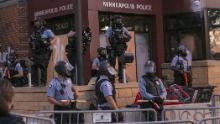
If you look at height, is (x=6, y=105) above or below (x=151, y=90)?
above

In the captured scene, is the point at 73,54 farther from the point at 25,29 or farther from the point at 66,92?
the point at 25,29

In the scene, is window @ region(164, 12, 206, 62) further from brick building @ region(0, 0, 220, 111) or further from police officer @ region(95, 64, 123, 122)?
police officer @ region(95, 64, 123, 122)

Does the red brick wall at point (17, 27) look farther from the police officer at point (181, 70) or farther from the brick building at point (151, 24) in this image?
the police officer at point (181, 70)

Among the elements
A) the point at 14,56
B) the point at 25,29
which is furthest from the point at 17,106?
the point at 25,29

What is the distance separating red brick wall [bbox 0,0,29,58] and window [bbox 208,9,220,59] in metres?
6.69

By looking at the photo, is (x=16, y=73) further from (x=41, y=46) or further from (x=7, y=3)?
(x=7, y=3)

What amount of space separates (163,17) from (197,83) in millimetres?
2956

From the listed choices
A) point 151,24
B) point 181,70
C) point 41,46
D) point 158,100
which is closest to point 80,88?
point 41,46

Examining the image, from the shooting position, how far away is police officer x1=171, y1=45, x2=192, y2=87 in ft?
54.8

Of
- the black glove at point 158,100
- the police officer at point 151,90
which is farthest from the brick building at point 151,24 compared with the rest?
the black glove at point 158,100

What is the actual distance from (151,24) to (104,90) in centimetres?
1073

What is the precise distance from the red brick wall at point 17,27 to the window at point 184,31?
5262 millimetres

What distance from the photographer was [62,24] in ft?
62.4

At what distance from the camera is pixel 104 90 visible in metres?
9.56
